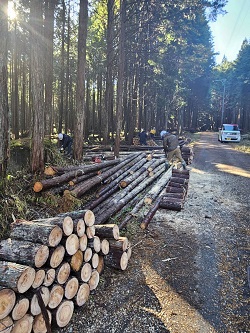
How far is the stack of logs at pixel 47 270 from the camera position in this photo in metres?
3.31

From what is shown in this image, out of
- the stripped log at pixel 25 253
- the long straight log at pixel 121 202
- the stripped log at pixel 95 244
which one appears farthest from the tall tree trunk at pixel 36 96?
the stripped log at pixel 25 253

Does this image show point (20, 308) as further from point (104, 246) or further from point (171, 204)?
point (171, 204)

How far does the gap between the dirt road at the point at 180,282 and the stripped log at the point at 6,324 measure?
3.01ft

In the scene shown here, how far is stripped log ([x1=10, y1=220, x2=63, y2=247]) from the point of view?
3.97 meters

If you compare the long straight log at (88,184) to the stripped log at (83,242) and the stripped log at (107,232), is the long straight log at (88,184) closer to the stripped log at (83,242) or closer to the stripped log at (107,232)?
the stripped log at (107,232)

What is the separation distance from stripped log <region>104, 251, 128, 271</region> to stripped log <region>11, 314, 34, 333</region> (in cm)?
197

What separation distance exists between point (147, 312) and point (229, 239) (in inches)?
135

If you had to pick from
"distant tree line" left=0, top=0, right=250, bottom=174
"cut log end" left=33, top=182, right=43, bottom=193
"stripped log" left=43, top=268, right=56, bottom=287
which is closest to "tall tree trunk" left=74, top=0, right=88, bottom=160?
"distant tree line" left=0, top=0, right=250, bottom=174

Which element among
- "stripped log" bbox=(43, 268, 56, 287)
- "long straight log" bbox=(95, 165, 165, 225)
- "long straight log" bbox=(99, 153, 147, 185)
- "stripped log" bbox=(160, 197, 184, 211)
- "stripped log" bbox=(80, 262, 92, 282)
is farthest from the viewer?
"long straight log" bbox=(99, 153, 147, 185)

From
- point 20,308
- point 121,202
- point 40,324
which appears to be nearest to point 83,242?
point 40,324

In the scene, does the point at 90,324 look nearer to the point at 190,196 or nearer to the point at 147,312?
the point at 147,312

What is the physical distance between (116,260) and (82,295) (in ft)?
3.48

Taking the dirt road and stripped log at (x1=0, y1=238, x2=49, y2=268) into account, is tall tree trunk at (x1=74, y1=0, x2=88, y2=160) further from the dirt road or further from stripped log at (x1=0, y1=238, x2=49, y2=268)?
stripped log at (x1=0, y1=238, x2=49, y2=268)

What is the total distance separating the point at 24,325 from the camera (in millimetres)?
3363
